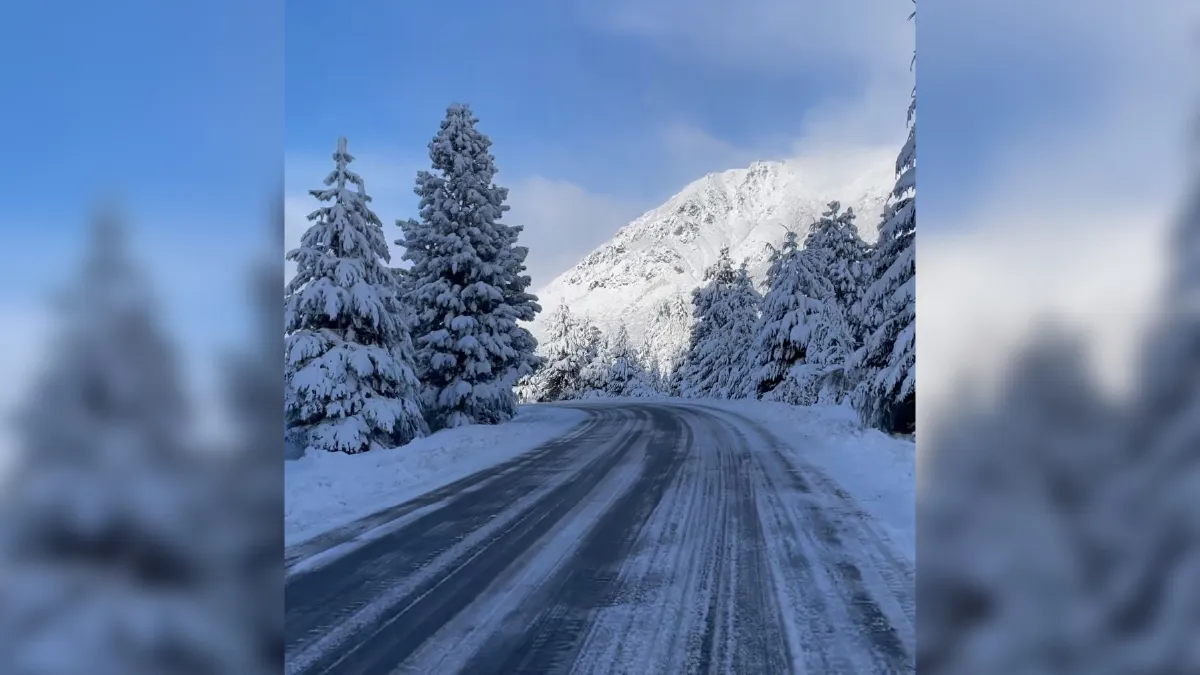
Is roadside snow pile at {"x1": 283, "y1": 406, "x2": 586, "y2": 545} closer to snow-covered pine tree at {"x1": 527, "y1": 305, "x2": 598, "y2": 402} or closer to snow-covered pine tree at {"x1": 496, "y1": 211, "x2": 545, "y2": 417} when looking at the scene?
snow-covered pine tree at {"x1": 496, "y1": 211, "x2": 545, "y2": 417}

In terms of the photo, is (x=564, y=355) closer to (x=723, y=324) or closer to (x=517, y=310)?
(x=723, y=324)

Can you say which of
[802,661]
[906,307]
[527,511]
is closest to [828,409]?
[906,307]

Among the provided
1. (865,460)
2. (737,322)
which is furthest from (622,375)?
(865,460)

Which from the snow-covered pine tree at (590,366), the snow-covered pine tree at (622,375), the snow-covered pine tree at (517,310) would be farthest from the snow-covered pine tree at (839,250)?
the snow-covered pine tree at (622,375)

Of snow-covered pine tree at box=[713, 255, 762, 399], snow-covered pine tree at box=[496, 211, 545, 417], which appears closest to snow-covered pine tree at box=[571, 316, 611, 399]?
snow-covered pine tree at box=[713, 255, 762, 399]

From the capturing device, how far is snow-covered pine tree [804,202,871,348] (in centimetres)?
2886

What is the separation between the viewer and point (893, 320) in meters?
12.4

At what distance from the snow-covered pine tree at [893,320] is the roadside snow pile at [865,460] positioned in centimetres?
56
